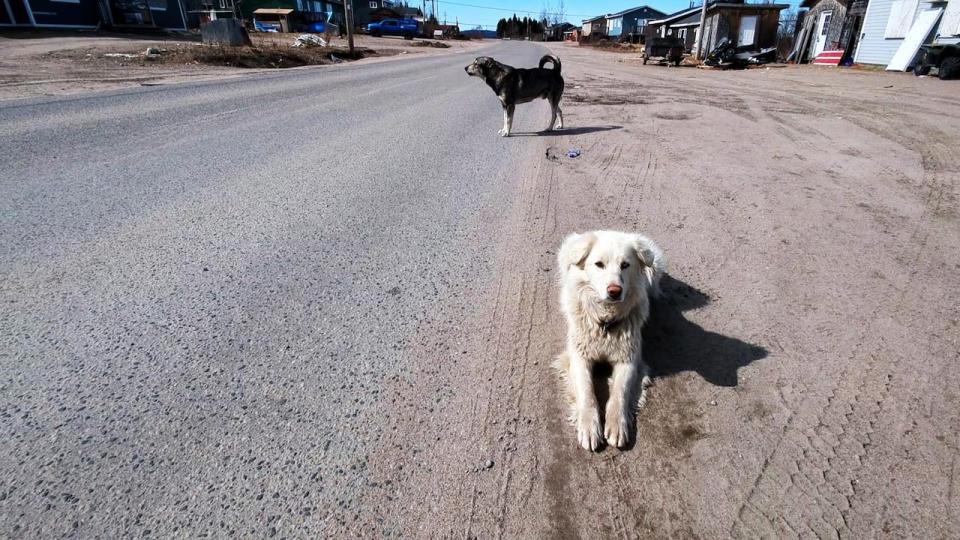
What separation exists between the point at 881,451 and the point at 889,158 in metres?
6.49

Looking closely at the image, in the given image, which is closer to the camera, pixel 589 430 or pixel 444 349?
pixel 589 430

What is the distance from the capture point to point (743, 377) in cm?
252

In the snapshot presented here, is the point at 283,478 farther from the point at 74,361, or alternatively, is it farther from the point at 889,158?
the point at 889,158

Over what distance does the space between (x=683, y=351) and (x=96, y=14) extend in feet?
132

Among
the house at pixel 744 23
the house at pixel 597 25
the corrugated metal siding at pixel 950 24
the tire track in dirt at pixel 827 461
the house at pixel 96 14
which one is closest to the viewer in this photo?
the tire track in dirt at pixel 827 461

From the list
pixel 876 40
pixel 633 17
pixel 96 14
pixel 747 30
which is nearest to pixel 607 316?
pixel 876 40

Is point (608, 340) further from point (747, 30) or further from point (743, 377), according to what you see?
point (747, 30)

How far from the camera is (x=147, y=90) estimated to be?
10.7 m

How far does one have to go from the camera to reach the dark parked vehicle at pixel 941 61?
51.5 ft

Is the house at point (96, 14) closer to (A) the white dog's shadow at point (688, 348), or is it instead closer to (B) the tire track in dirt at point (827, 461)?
(A) the white dog's shadow at point (688, 348)

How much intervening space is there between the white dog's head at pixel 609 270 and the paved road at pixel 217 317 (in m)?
0.86

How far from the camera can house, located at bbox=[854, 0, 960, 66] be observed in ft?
58.2

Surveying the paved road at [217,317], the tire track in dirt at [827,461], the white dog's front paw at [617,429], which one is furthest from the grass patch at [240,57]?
the tire track in dirt at [827,461]

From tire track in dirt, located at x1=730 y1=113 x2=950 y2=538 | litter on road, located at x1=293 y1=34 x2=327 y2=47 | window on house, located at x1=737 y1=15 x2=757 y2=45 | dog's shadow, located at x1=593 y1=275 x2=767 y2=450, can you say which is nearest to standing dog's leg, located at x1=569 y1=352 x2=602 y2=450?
dog's shadow, located at x1=593 y1=275 x2=767 y2=450
